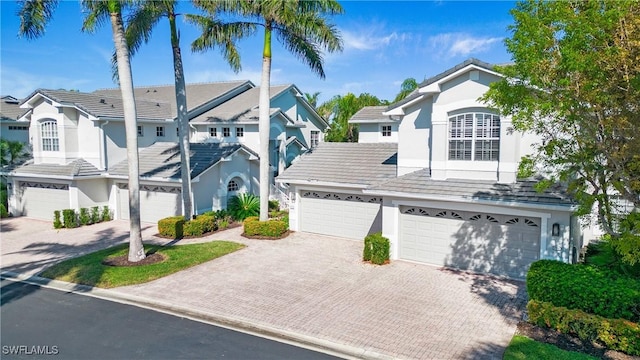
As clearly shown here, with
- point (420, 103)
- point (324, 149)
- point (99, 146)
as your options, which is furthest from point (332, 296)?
point (99, 146)

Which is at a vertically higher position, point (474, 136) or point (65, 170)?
point (474, 136)

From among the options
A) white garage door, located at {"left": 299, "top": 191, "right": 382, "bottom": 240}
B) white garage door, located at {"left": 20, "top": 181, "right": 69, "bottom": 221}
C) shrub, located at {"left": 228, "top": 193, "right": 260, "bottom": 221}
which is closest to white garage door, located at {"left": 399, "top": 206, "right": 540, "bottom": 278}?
white garage door, located at {"left": 299, "top": 191, "right": 382, "bottom": 240}

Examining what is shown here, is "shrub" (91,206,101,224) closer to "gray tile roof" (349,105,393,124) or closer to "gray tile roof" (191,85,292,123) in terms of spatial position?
"gray tile roof" (191,85,292,123)

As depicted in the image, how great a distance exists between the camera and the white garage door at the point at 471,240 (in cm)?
1294

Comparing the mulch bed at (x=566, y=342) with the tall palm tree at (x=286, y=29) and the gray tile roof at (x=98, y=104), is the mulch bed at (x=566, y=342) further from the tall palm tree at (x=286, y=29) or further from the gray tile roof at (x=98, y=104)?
the gray tile roof at (x=98, y=104)

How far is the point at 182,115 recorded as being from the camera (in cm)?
1888

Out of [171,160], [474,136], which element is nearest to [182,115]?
[171,160]

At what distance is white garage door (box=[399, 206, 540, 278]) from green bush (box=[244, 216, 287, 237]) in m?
5.82

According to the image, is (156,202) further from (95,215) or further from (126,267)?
(126,267)

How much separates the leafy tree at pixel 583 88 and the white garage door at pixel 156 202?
16.4 meters

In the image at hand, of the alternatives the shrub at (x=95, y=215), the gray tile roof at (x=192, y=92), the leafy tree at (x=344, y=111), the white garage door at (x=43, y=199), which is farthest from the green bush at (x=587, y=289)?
the leafy tree at (x=344, y=111)

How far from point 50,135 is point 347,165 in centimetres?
1664

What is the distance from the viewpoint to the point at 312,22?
1786 centimetres

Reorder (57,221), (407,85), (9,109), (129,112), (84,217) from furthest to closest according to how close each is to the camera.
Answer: (407,85)
(9,109)
(84,217)
(57,221)
(129,112)
